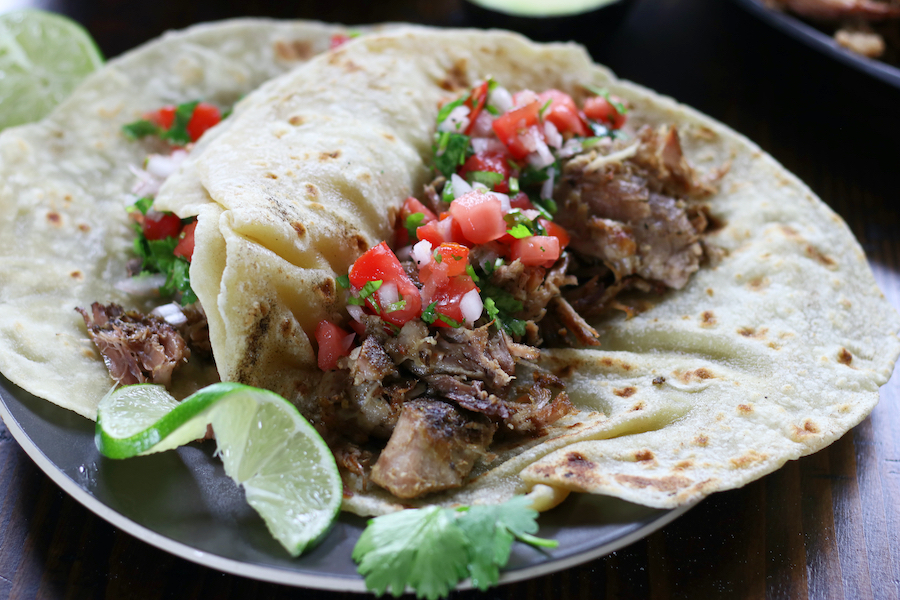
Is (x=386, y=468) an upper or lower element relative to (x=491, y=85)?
lower

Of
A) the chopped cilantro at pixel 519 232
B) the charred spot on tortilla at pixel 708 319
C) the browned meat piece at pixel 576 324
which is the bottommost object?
the browned meat piece at pixel 576 324

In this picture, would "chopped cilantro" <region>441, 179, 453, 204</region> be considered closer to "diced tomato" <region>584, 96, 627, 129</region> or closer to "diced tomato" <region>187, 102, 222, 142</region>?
"diced tomato" <region>584, 96, 627, 129</region>

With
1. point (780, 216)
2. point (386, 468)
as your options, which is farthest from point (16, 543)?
point (780, 216)

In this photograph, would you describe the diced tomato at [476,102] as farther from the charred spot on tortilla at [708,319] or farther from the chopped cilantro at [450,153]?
the charred spot on tortilla at [708,319]

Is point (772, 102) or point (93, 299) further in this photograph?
point (772, 102)

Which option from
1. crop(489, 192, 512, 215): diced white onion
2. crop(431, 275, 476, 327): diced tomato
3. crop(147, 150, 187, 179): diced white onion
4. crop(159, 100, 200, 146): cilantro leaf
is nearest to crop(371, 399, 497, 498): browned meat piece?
crop(431, 275, 476, 327): diced tomato

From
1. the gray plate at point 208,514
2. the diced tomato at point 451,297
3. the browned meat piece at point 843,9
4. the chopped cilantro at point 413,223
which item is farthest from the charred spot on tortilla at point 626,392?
the browned meat piece at point 843,9

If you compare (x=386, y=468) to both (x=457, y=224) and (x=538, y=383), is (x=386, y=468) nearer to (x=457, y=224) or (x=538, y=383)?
(x=538, y=383)
